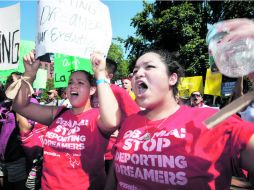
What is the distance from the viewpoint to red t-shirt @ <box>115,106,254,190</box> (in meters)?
1.59

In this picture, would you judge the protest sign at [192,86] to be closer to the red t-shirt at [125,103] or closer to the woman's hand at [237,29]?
the red t-shirt at [125,103]

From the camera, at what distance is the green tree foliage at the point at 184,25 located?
16578 mm

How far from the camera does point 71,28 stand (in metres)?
2.68

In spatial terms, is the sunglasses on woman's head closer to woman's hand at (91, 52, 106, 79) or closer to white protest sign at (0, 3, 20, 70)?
white protest sign at (0, 3, 20, 70)

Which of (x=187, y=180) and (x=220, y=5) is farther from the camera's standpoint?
(x=220, y=5)

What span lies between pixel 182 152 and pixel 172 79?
1.94 feet

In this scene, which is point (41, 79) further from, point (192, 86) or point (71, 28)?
point (71, 28)

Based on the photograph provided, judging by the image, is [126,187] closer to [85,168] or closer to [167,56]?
[85,168]

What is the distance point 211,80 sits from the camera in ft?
23.2

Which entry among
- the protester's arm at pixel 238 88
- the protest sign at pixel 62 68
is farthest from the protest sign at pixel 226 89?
the protest sign at pixel 62 68

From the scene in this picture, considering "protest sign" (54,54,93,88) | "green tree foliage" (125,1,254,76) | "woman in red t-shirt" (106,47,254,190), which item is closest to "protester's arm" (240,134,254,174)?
"woman in red t-shirt" (106,47,254,190)

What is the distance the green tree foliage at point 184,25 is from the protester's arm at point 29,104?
13.2m

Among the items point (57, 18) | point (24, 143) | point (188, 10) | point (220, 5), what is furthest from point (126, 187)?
point (220, 5)

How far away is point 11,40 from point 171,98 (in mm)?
1850
